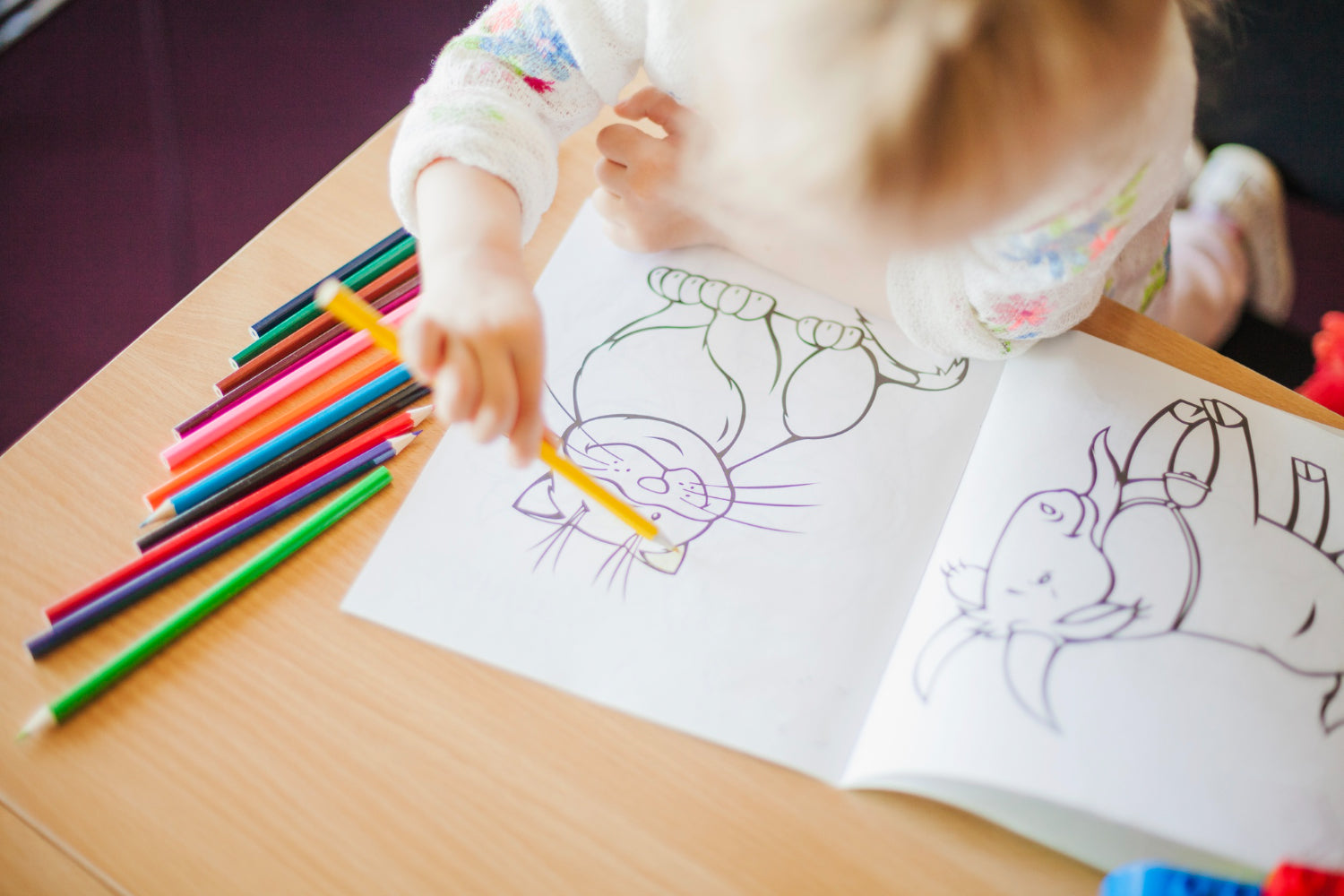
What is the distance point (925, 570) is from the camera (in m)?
0.39

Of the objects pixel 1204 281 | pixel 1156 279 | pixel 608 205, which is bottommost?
pixel 608 205

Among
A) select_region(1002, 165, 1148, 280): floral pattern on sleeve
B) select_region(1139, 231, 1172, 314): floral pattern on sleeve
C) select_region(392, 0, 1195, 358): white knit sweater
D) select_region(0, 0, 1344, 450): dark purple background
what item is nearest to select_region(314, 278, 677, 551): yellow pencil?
select_region(392, 0, 1195, 358): white knit sweater

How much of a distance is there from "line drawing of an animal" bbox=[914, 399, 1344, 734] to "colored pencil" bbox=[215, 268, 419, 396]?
1.00 ft

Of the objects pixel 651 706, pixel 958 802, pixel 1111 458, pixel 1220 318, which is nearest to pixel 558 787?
pixel 651 706

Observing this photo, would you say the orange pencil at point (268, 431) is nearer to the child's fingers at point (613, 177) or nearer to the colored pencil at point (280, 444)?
the colored pencil at point (280, 444)

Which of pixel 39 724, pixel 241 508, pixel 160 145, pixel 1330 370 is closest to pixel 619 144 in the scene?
pixel 241 508

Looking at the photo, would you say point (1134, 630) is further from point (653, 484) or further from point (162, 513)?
point (162, 513)

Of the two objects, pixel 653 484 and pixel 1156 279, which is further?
pixel 1156 279

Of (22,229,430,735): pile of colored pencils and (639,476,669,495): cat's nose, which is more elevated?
(639,476,669,495): cat's nose

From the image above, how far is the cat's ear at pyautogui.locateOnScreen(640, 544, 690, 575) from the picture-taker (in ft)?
1.28

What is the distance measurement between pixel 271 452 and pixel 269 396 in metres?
0.03

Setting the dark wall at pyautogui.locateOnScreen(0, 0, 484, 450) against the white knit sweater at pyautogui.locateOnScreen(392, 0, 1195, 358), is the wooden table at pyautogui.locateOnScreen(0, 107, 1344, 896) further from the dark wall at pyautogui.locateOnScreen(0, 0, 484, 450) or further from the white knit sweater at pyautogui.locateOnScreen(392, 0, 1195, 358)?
the dark wall at pyautogui.locateOnScreen(0, 0, 484, 450)

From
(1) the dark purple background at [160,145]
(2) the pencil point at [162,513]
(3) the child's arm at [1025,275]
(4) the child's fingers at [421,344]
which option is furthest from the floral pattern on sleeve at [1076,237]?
(1) the dark purple background at [160,145]

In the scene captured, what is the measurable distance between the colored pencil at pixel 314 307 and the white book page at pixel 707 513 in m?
0.08
